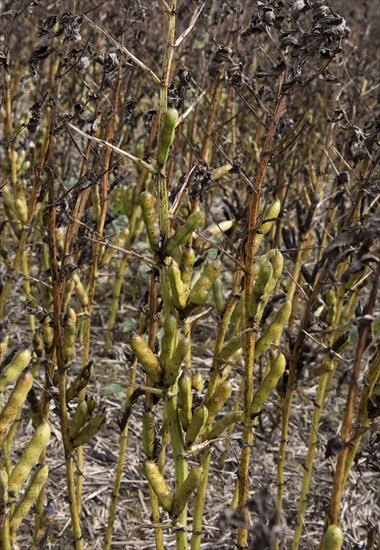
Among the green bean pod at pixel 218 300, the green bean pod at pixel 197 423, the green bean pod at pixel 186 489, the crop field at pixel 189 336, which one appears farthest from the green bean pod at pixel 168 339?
the green bean pod at pixel 218 300

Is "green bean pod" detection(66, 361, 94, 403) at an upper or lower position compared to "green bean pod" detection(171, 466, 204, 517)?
upper

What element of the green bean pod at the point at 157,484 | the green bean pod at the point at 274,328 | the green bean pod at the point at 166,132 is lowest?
the green bean pod at the point at 157,484

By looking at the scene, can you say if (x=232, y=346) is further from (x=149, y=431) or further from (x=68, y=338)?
(x=68, y=338)

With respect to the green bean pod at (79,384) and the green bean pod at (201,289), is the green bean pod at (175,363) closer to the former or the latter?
the green bean pod at (201,289)

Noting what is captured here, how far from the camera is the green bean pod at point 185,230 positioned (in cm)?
130

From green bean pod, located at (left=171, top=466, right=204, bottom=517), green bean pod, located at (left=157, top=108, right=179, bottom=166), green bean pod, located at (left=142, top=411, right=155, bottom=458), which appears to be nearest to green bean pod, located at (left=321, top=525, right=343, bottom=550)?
green bean pod, located at (left=171, top=466, right=204, bottom=517)

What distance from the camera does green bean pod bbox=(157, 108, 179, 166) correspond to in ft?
4.11

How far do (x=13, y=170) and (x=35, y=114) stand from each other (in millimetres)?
1178

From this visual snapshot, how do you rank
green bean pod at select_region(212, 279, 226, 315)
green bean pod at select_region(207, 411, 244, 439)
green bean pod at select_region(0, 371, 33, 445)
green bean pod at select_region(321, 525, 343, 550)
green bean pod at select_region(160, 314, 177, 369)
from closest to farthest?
green bean pod at select_region(321, 525, 343, 550) < green bean pod at select_region(0, 371, 33, 445) < green bean pod at select_region(160, 314, 177, 369) < green bean pod at select_region(207, 411, 244, 439) < green bean pod at select_region(212, 279, 226, 315)

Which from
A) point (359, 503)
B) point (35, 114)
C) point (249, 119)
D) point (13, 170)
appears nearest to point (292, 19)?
point (35, 114)

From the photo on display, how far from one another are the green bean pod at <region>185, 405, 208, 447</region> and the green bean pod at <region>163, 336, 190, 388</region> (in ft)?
0.26

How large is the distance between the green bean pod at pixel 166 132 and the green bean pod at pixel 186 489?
600 millimetres

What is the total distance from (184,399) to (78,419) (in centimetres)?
26

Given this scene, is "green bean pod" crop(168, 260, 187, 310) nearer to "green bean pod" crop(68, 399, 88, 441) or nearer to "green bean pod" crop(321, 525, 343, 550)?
"green bean pod" crop(68, 399, 88, 441)
